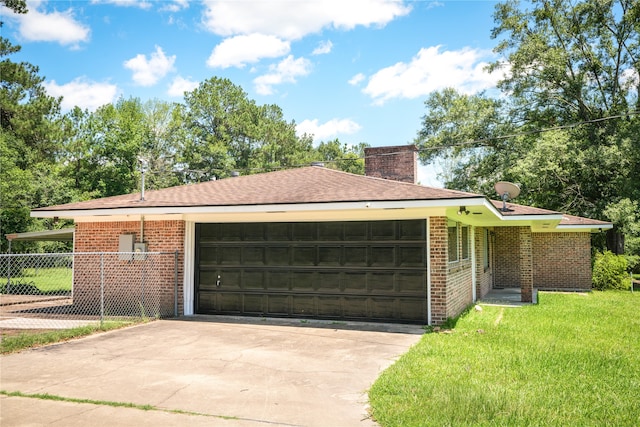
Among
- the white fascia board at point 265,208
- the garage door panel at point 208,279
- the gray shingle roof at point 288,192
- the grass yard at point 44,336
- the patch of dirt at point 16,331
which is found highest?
the gray shingle roof at point 288,192

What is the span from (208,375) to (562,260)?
17.4 meters

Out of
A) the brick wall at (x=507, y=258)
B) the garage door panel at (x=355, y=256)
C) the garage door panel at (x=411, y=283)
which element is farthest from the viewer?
the brick wall at (x=507, y=258)

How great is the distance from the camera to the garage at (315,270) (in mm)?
9984

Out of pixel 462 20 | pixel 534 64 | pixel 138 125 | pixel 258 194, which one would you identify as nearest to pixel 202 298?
pixel 258 194

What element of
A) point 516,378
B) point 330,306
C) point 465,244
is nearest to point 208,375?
point 516,378

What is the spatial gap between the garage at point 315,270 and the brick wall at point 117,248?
52 cm

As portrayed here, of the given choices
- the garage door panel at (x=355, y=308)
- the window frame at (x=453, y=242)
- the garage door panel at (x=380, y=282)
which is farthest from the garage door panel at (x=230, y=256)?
the window frame at (x=453, y=242)

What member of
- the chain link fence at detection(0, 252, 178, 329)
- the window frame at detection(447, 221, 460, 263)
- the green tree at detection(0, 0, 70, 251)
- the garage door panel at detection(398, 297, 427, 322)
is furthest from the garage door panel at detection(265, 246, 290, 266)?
the green tree at detection(0, 0, 70, 251)

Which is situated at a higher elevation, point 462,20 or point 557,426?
point 462,20

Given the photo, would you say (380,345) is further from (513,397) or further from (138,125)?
(138,125)

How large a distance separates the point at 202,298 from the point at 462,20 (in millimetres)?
11605

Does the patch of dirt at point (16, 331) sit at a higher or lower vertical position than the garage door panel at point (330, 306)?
lower

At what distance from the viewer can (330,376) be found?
6180 millimetres

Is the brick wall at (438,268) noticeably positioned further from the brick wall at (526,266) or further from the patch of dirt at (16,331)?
the patch of dirt at (16,331)
